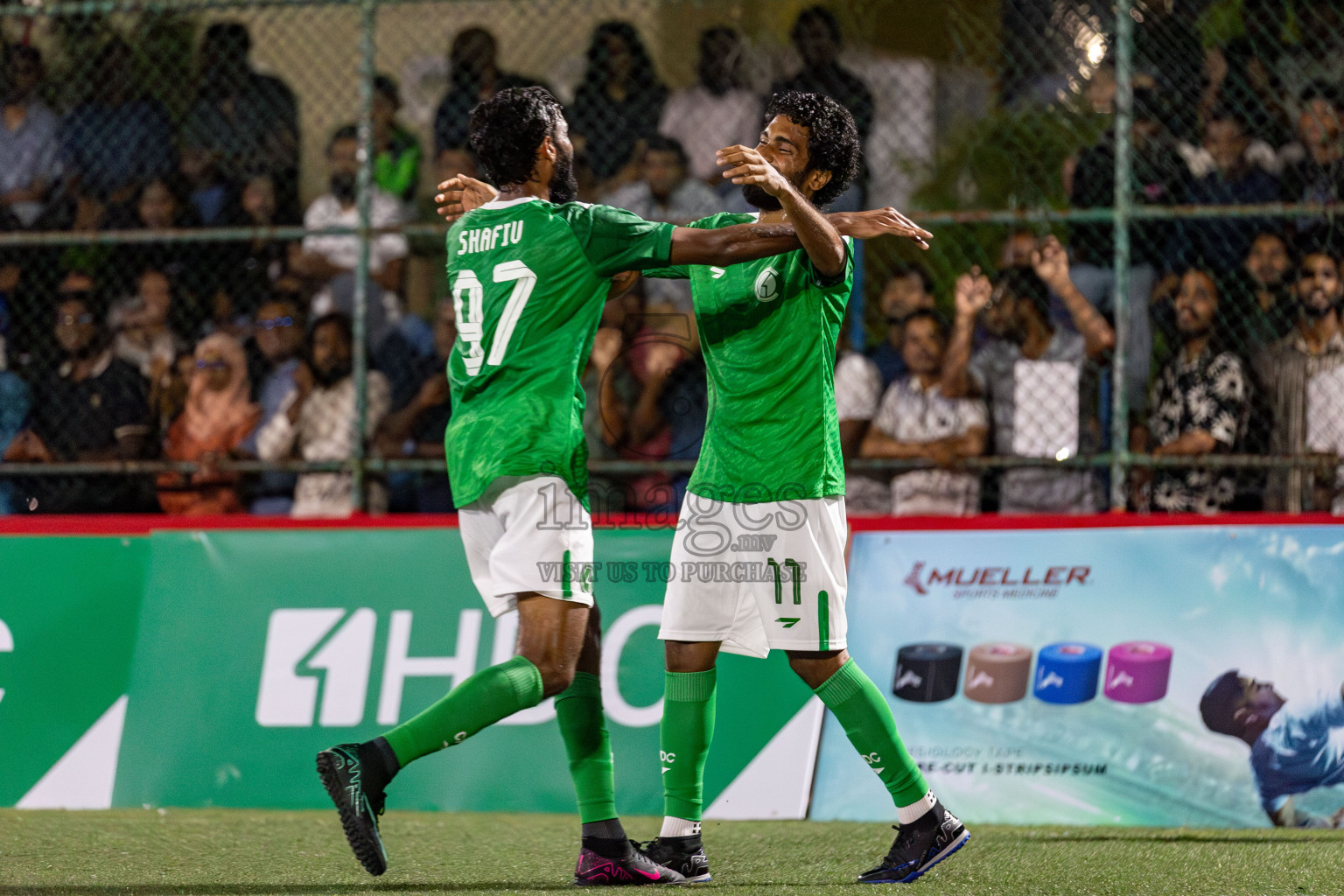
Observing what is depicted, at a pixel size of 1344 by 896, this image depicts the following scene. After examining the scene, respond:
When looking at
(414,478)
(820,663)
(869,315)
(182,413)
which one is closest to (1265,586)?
(820,663)

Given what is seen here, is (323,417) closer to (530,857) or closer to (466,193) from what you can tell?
(466,193)

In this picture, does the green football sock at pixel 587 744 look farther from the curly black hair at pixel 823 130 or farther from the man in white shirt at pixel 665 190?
the man in white shirt at pixel 665 190

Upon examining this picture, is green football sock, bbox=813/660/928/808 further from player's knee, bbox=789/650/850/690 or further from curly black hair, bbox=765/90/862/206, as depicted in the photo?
curly black hair, bbox=765/90/862/206

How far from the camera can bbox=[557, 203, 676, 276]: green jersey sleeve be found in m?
3.44

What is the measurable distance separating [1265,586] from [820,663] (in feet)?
6.16

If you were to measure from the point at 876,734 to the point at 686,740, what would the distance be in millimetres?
498

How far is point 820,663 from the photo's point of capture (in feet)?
11.9

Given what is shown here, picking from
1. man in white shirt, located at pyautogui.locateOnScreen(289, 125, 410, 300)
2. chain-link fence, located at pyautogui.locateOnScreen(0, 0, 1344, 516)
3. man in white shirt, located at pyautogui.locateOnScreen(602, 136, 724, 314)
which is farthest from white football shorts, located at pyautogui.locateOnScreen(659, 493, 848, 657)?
man in white shirt, located at pyautogui.locateOnScreen(289, 125, 410, 300)

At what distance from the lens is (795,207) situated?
3324mm

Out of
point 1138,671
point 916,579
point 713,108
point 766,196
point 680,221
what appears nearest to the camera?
point 766,196

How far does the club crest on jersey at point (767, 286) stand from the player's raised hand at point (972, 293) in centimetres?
274

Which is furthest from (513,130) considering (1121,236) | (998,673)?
(1121,236)

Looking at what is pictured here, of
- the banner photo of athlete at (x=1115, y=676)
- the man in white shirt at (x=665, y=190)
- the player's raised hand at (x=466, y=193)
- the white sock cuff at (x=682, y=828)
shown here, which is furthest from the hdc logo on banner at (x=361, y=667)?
the man in white shirt at (x=665, y=190)

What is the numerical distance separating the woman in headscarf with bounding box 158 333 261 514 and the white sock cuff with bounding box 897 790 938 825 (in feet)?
12.9
